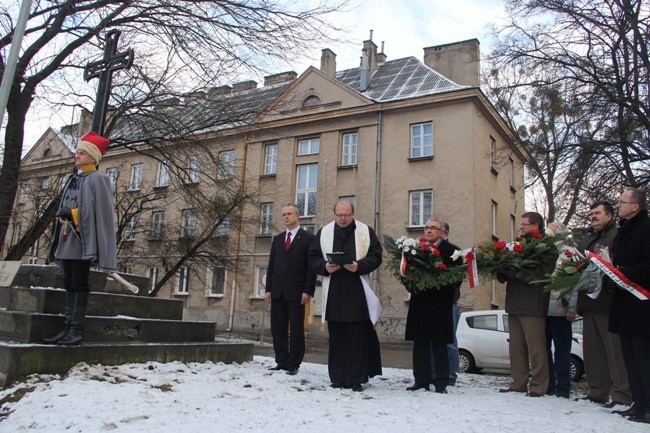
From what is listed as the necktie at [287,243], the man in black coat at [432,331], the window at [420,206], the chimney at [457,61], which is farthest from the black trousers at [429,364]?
the chimney at [457,61]

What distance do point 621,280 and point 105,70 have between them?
6882 mm

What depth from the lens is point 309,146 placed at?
27203mm

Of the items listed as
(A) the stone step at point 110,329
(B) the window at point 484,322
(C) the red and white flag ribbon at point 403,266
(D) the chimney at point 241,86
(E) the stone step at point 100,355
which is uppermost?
(D) the chimney at point 241,86

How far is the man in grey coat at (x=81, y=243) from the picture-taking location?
16.7ft

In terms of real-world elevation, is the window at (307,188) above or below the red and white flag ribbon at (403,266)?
above

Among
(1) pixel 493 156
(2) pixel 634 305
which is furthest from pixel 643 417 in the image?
(1) pixel 493 156

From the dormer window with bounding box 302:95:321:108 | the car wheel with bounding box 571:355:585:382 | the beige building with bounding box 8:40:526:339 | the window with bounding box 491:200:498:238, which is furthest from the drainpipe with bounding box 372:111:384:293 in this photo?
the car wheel with bounding box 571:355:585:382

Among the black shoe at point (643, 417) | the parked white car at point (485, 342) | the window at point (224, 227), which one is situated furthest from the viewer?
the window at point (224, 227)

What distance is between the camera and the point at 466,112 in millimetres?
23516

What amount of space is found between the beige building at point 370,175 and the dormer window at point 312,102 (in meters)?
0.09

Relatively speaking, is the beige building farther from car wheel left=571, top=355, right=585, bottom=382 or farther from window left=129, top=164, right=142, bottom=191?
car wheel left=571, top=355, right=585, bottom=382

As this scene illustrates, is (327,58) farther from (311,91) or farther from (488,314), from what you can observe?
(488,314)

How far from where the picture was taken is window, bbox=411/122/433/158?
24.3 meters

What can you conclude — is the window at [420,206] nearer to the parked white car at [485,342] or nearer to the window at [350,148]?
the window at [350,148]
